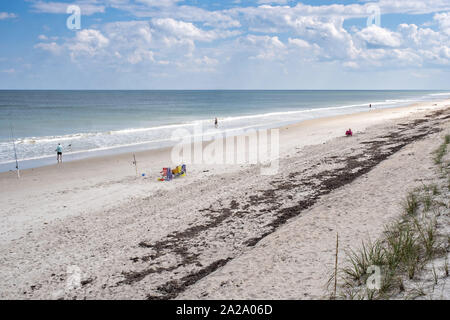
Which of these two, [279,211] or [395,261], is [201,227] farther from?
[395,261]

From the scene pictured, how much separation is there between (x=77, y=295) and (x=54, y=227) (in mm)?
4371

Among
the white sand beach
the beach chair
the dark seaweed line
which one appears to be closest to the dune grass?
the white sand beach

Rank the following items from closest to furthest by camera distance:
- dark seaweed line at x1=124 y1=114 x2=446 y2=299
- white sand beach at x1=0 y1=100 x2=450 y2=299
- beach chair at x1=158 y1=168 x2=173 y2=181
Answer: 1. white sand beach at x1=0 y1=100 x2=450 y2=299
2. dark seaweed line at x1=124 y1=114 x2=446 y2=299
3. beach chair at x1=158 y1=168 x2=173 y2=181

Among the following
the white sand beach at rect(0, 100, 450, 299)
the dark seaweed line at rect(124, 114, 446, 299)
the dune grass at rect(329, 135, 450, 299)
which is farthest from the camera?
the dark seaweed line at rect(124, 114, 446, 299)

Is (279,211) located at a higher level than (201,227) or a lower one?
higher

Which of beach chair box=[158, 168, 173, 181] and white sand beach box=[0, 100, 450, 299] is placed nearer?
white sand beach box=[0, 100, 450, 299]

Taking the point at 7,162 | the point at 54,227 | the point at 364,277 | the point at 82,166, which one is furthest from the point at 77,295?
the point at 7,162

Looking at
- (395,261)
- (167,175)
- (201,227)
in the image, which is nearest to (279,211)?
(201,227)

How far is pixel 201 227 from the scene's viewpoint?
29.8 feet

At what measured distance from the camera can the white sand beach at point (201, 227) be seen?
612 centimetres

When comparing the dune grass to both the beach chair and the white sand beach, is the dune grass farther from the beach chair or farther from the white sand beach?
the beach chair

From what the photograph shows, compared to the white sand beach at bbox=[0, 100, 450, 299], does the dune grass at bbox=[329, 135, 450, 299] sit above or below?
above

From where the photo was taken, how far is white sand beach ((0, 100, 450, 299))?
6117 millimetres

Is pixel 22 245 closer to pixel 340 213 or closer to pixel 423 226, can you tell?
pixel 340 213
